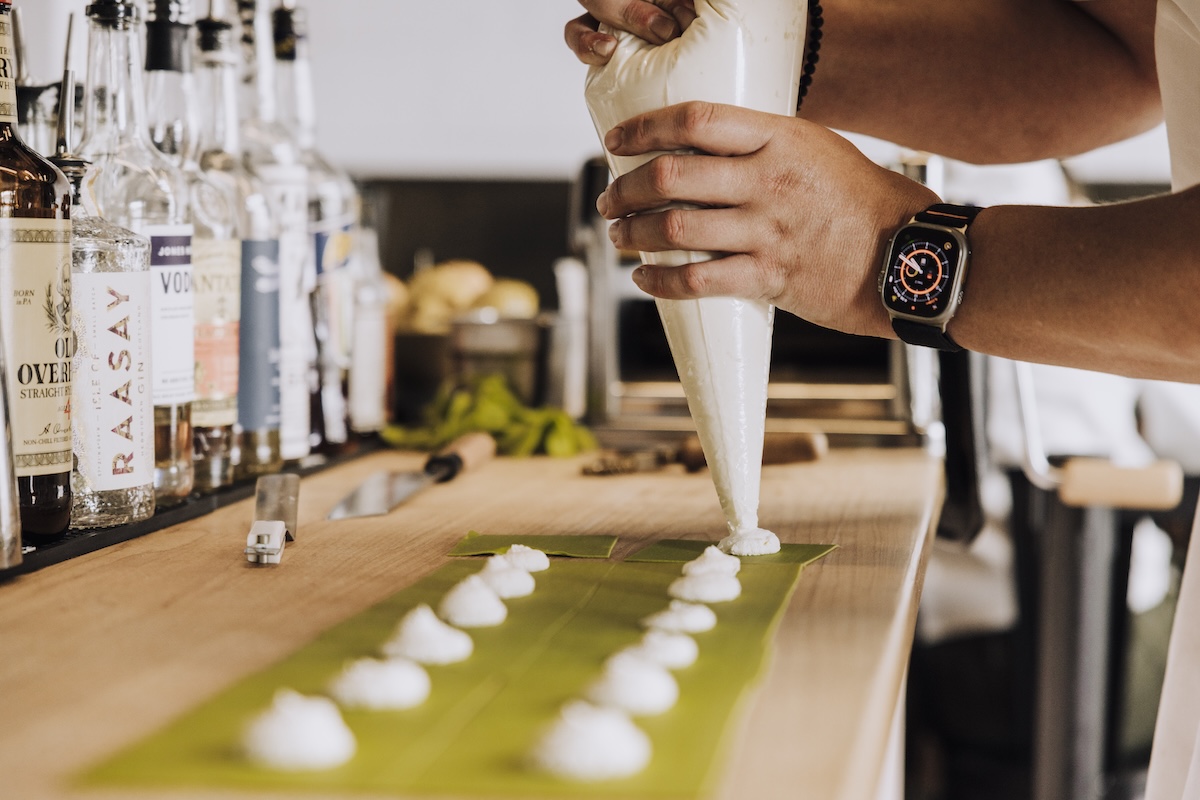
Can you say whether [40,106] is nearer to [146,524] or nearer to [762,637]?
[146,524]

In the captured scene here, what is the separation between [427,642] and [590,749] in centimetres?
15

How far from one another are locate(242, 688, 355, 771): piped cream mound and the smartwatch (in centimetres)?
46

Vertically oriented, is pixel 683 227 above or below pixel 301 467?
above

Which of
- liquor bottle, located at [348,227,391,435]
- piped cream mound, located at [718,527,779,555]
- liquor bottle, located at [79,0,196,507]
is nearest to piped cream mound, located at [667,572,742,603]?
piped cream mound, located at [718,527,779,555]

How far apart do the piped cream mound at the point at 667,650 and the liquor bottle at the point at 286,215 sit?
72cm

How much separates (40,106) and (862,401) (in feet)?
3.37

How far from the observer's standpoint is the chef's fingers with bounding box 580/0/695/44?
2.51 feet

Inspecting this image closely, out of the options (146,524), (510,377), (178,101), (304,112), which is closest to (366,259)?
(510,377)

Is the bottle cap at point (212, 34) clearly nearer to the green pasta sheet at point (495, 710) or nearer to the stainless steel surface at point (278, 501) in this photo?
the stainless steel surface at point (278, 501)

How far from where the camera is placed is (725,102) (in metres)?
0.76

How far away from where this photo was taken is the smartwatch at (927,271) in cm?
73

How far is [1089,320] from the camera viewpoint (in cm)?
72

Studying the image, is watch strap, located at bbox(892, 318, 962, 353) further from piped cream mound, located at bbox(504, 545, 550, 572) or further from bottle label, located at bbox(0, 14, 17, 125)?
bottle label, located at bbox(0, 14, 17, 125)

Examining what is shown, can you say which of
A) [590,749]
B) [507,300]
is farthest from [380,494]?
[507,300]
